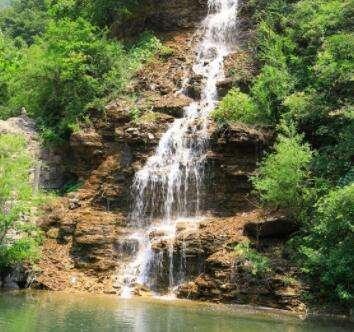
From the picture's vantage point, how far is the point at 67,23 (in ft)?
115

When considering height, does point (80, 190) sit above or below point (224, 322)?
above

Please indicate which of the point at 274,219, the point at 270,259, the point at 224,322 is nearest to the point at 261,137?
the point at 274,219

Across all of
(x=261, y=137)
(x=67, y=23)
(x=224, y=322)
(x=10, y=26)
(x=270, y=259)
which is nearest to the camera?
(x=224, y=322)

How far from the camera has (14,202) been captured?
76.8ft

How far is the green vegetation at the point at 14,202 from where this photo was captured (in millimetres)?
22875

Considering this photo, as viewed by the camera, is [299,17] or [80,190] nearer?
[80,190]

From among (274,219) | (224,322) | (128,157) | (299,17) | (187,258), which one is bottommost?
(224,322)

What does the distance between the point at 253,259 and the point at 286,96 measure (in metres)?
9.43

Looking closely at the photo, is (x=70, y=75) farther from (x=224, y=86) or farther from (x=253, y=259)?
(x=253, y=259)

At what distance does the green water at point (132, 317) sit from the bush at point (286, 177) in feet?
15.8

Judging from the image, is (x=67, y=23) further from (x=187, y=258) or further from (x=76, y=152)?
(x=187, y=258)

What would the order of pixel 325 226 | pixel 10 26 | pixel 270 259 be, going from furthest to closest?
1. pixel 10 26
2. pixel 270 259
3. pixel 325 226

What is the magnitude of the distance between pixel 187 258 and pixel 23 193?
22.6 feet

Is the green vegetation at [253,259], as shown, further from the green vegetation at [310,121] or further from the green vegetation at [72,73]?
the green vegetation at [72,73]
